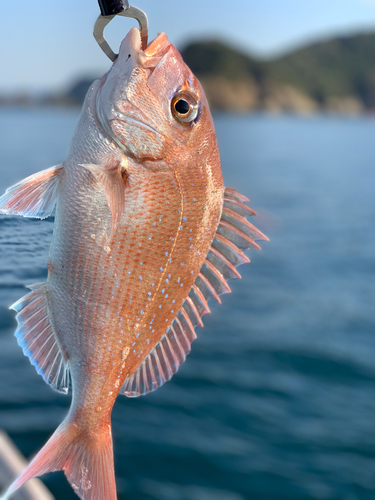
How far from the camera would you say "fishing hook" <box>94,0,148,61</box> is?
6.68 feet

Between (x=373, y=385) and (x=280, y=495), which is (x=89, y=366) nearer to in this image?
(x=280, y=495)

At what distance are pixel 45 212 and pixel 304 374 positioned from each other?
45.1 ft

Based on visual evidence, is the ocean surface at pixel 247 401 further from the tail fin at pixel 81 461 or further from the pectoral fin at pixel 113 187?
the tail fin at pixel 81 461

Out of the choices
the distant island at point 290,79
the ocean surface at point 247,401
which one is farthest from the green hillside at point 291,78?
the ocean surface at point 247,401

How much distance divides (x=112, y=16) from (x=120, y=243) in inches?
41.3

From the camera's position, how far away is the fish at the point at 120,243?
2.23 metres

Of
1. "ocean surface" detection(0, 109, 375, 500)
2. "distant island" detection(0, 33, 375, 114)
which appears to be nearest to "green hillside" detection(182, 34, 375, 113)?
"distant island" detection(0, 33, 375, 114)

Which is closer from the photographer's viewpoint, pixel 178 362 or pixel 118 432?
pixel 178 362

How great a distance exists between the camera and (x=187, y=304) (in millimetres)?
2500

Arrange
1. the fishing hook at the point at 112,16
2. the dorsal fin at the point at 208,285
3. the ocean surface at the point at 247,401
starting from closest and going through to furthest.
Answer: the fishing hook at the point at 112,16 → the dorsal fin at the point at 208,285 → the ocean surface at the point at 247,401

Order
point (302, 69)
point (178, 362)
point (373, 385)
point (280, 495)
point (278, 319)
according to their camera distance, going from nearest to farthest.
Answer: point (178, 362)
point (280, 495)
point (373, 385)
point (278, 319)
point (302, 69)

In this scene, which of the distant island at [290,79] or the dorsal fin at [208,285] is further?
the distant island at [290,79]

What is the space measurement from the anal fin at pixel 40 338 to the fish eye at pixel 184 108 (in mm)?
1139

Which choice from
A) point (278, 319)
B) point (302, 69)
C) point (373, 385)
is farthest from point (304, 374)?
point (302, 69)
